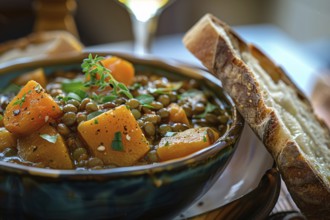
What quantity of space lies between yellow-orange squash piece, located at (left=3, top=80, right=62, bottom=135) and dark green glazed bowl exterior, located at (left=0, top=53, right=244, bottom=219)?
0.19 meters

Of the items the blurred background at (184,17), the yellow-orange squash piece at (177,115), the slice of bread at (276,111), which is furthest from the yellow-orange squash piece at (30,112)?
the blurred background at (184,17)

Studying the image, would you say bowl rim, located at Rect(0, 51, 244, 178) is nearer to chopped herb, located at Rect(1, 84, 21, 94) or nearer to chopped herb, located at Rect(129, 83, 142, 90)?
chopped herb, located at Rect(1, 84, 21, 94)

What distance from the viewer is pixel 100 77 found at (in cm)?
168

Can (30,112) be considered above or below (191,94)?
above

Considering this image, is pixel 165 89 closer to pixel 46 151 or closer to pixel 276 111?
pixel 276 111

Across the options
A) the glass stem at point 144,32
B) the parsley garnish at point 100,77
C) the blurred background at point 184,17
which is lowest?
the blurred background at point 184,17

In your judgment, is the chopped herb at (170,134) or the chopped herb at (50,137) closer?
the chopped herb at (50,137)

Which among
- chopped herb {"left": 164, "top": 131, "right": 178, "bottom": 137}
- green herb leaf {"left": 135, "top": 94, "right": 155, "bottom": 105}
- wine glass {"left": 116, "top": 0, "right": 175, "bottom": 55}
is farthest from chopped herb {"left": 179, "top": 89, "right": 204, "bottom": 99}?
wine glass {"left": 116, "top": 0, "right": 175, "bottom": 55}

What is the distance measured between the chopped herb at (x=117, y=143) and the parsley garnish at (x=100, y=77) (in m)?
0.22

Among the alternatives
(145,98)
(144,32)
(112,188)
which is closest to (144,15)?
(144,32)

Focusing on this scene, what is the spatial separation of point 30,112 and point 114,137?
0.26 meters

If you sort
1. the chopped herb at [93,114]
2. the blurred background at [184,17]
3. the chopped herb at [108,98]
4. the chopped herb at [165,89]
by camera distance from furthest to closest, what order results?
the blurred background at [184,17] < the chopped herb at [165,89] < the chopped herb at [108,98] < the chopped herb at [93,114]

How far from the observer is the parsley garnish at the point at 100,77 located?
1.62 m

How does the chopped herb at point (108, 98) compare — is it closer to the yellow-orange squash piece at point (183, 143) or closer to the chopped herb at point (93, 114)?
the chopped herb at point (93, 114)
